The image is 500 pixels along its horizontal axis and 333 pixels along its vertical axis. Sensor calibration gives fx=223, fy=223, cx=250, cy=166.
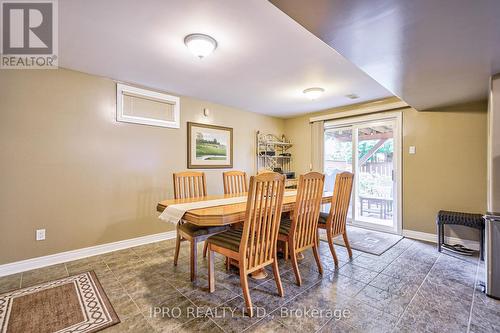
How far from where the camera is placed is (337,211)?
102 inches

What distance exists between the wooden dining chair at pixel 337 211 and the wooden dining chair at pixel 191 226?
117cm

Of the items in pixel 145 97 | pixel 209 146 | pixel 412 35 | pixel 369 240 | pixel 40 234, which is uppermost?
pixel 145 97

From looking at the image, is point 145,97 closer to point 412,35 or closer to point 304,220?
point 304,220

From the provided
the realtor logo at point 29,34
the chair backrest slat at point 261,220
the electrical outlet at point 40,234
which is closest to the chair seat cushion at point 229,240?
the chair backrest slat at point 261,220

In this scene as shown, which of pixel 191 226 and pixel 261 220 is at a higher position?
pixel 261 220

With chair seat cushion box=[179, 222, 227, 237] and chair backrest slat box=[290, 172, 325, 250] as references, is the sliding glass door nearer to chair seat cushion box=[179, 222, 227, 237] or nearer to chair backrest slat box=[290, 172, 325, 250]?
chair backrest slat box=[290, 172, 325, 250]

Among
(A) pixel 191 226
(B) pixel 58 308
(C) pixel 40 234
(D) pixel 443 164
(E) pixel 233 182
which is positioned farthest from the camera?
(D) pixel 443 164

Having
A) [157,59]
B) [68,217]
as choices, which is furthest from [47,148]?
[157,59]

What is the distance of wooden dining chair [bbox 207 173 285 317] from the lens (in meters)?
1.71

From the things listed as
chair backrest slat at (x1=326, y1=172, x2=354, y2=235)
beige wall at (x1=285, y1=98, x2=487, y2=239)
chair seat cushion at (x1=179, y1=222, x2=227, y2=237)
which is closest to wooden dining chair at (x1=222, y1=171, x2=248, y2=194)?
chair seat cushion at (x1=179, y1=222, x2=227, y2=237)

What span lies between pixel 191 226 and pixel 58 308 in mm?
1176

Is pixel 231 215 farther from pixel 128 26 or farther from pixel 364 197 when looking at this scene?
pixel 364 197

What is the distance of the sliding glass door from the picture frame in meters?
2.21

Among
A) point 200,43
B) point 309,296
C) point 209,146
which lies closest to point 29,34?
point 200,43
